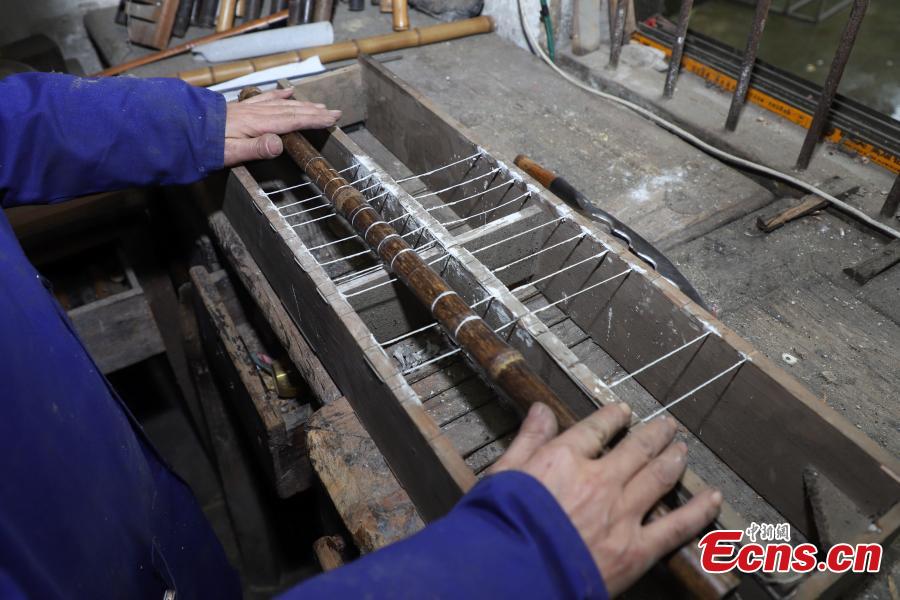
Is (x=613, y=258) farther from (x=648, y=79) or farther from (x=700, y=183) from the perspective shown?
(x=648, y=79)

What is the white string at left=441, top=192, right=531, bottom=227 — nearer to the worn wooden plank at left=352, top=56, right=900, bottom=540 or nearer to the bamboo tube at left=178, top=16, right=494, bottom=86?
the worn wooden plank at left=352, top=56, right=900, bottom=540

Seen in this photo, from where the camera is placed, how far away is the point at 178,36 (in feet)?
12.8

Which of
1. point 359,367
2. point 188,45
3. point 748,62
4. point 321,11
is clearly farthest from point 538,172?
point 188,45

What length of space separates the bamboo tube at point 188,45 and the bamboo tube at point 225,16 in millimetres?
119

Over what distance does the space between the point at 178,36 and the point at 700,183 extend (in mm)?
A: 3268

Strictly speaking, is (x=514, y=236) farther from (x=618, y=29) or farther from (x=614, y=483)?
(x=618, y=29)

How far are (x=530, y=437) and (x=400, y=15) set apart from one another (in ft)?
11.1

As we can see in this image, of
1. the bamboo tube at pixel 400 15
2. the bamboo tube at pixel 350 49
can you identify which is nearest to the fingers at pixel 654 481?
the bamboo tube at pixel 350 49

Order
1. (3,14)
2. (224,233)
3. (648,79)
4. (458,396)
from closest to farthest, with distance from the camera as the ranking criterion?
1. (458,396)
2. (224,233)
3. (648,79)
4. (3,14)

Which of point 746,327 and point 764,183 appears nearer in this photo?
point 746,327

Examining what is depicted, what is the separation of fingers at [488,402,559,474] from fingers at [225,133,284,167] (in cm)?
141

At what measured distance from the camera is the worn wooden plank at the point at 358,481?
1.50 m

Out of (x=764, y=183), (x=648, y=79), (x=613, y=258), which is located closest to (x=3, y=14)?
(x=648, y=79)

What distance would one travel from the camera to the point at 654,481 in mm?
1114
